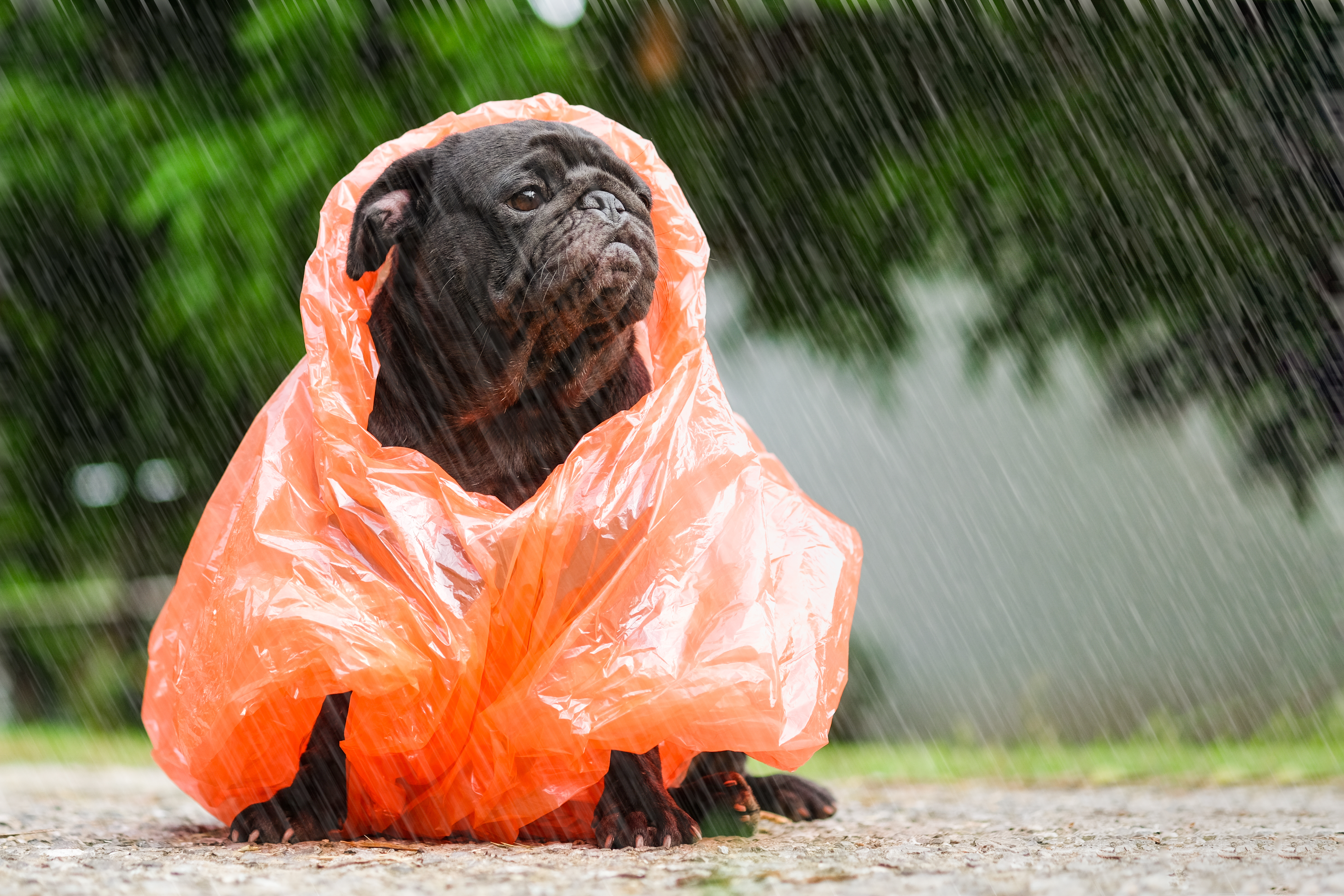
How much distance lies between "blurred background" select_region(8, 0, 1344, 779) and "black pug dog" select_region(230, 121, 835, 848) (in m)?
2.37

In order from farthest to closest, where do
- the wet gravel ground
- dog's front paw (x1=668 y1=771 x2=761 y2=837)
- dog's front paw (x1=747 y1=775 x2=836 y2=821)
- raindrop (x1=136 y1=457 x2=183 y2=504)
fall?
raindrop (x1=136 y1=457 x2=183 y2=504)
dog's front paw (x1=747 y1=775 x2=836 y2=821)
dog's front paw (x1=668 y1=771 x2=761 y2=837)
the wet gravel ground

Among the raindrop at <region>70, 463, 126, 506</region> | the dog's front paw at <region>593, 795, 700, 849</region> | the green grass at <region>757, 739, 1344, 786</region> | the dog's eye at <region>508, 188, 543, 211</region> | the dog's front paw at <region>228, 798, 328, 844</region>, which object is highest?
the raindrop at <region>70, 463, 126, 506</region>

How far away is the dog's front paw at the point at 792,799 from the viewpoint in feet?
9.30

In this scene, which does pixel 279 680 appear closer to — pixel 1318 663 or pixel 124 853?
pixel 124 853

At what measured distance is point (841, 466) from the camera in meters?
5.90

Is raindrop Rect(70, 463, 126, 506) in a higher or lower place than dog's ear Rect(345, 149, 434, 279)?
higher

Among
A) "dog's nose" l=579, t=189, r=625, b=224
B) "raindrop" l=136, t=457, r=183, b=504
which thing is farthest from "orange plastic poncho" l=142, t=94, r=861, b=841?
"raindrop" l=136, t=457, r=183, b=504

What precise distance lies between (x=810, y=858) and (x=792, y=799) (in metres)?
0.88

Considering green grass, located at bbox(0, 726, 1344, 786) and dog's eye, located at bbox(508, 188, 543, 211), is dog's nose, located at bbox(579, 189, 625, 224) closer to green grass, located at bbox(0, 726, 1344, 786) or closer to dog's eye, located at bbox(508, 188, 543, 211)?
dog's eye, located at bbox(508, 188, 543, 211)

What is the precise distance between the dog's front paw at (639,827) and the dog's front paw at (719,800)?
29 centimetres

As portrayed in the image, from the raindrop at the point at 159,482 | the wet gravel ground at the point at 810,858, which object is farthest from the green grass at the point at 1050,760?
the raindrop at the point at 159,482

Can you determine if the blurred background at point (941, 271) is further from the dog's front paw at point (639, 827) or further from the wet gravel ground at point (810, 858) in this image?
the dog's front paw at point (639, 827)

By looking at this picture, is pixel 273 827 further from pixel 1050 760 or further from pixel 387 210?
pixel 1050 760

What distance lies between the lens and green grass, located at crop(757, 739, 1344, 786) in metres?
3.86
